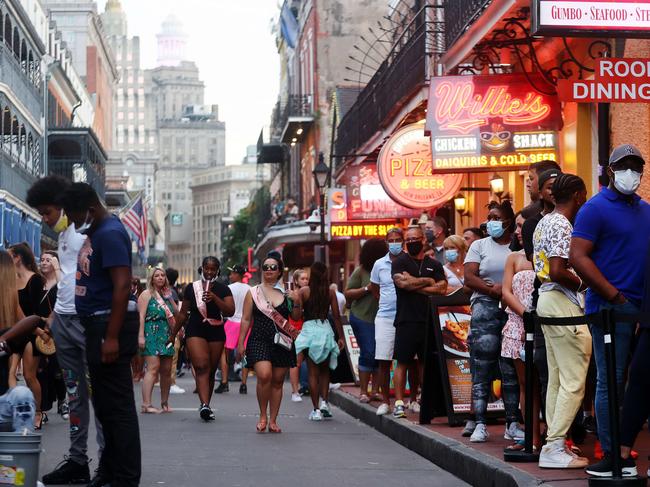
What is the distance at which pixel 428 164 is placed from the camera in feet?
70.3

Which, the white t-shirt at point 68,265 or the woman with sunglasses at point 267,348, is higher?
the white t-shirt at point 68,265

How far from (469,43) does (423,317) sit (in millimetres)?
4004

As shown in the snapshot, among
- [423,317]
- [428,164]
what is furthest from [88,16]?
[423,317]

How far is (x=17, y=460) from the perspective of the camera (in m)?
7.57

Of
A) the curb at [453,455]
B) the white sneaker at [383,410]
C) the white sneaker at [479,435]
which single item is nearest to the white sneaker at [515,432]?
the white sneaker at [479,435]

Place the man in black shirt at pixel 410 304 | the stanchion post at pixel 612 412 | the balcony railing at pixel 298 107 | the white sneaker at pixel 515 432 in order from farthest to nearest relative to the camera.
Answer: the balcony railing at pixel 298 107 → the man in black shirt at pixel 410 304 → the white sneaker at pixel 515 432 → the stanchion post at pixel 612 412

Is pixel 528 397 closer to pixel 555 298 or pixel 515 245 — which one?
pixel 555 298

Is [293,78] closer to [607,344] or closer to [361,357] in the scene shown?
[361,357]

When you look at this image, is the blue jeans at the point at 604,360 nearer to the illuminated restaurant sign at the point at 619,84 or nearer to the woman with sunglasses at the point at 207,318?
the illuminated restaurant sign at the point at 619,84

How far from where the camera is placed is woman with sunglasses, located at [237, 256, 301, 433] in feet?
46.1

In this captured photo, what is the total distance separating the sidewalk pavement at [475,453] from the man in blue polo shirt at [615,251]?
0.59 m

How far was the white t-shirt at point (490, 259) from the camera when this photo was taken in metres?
11.0

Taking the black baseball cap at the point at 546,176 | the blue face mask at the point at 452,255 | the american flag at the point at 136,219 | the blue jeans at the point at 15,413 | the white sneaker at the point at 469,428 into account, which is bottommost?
the white sneaker at the point at 469,428

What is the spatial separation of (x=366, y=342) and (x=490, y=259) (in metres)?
5.34
